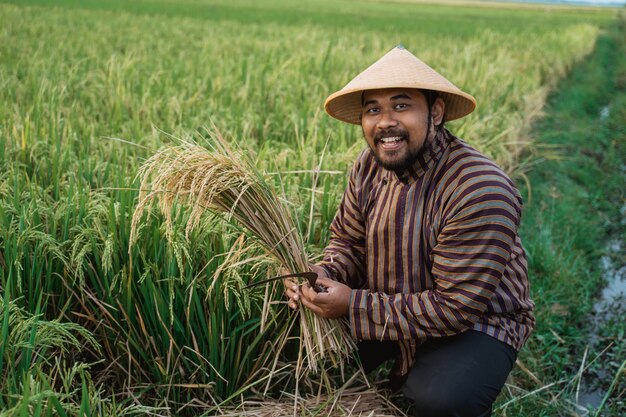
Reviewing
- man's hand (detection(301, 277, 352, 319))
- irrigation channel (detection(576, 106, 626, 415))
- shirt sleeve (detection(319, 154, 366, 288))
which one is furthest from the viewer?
irrigation channel (detection(576, 106, 626, 415))

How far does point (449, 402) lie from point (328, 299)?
0.43 m

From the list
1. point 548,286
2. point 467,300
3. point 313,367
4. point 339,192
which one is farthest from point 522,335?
point 548,286

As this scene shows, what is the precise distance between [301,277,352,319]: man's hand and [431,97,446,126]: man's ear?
57 cm

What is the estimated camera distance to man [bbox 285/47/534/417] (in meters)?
1.73

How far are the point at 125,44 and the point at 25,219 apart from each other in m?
6.59

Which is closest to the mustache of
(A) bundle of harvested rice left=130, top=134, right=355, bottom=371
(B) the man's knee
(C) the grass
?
(A) bundle of harvested rice left=130, top=134, right=355, bottom=371

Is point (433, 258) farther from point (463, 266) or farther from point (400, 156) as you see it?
point (400, 156)

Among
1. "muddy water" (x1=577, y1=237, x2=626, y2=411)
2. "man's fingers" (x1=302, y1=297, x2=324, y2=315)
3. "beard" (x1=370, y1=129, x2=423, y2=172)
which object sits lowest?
"muddy water" (x1=577, y1=237, x2=626, y2=411)

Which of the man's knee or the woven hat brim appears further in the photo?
the woven hat brim

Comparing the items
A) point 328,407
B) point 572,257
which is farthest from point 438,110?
point 572,257

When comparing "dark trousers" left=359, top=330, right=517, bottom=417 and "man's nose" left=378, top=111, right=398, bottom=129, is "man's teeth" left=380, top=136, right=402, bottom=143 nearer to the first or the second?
"man's nose" left=378, top=111, right=398, bottom=129

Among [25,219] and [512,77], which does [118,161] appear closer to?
[25,219]

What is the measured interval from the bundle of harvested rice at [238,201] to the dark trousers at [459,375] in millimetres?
234

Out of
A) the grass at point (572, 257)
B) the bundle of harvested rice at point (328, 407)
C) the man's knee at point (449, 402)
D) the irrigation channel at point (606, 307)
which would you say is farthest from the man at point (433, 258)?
the irrigation channel at point (606, 307)
